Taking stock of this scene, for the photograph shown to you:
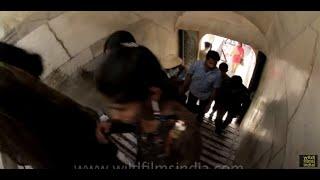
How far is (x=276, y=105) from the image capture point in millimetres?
1833

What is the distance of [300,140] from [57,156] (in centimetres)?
79

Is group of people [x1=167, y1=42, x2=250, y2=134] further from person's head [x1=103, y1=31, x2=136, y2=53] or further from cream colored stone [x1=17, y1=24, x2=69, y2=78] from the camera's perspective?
cream colored stone [x1=17, y1=24, x2=69, y2=78]

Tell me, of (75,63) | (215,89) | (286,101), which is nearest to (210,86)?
(215,89)

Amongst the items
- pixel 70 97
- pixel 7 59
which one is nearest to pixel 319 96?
pixel 70 97

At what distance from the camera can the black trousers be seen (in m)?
1.84

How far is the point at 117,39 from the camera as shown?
1.83 metres

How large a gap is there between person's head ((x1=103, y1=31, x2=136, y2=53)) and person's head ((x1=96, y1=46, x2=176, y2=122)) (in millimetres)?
24

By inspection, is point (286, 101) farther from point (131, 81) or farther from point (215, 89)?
point (131, 81)

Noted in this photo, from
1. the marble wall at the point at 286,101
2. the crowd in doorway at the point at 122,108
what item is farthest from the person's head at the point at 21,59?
the marble wall at the point at 286,101

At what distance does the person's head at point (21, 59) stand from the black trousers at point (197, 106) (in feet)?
1.64

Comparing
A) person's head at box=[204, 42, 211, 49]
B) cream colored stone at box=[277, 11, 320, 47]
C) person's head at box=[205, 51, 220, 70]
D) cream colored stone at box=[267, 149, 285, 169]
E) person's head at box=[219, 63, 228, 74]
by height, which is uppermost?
cream colored stone at box=[277, 11, 320, 47]

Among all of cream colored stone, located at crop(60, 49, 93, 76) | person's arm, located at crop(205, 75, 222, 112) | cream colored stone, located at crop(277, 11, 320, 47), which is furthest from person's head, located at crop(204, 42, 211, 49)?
cream colored stone, located at crop(60, 49, 93, 76)

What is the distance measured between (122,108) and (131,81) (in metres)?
0.09
